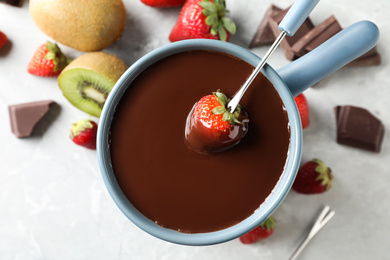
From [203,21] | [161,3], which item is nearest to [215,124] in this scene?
[203,21]

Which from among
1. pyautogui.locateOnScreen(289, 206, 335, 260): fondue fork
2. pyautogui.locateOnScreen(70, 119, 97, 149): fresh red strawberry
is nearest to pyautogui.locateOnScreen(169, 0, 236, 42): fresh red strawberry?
pyautogui.locateOnScreen(70, 119, 97, 149): fresh red strawberry

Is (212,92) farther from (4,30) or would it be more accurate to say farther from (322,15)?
(4,30)

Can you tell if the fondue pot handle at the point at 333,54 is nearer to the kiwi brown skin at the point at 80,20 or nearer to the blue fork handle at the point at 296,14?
the blue fork handle at the point at 296,14

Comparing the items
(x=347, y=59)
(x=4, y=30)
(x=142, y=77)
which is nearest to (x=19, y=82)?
(x=4, y=30)

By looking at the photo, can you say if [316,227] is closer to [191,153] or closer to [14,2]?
[191,153]

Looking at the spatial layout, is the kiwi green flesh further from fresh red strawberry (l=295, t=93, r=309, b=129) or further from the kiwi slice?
fresh red strawberry (l=295, t=93, r=309, b=129)
